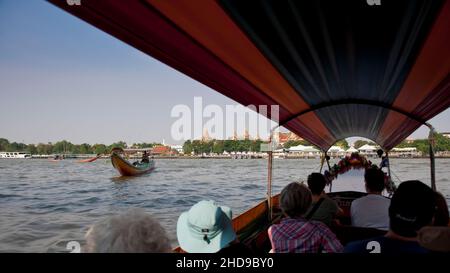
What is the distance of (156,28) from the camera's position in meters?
2.49

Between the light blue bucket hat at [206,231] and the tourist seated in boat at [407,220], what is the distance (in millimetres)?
700

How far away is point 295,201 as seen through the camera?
2.48 m

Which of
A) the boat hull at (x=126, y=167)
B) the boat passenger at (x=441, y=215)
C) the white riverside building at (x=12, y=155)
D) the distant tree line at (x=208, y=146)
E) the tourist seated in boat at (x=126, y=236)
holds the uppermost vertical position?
the distant tree line at (x=208, y=146)

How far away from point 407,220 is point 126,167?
36489 mm

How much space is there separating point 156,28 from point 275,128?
3824mm

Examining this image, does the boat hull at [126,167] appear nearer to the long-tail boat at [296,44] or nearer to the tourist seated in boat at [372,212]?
the long-tail boat at [296,44]

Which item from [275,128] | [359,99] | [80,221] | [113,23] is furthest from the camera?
[80,221]

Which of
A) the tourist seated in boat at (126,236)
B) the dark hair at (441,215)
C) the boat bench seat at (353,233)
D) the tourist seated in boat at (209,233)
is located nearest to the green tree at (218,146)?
the boat bench seat at (353,233)

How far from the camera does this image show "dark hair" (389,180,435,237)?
1716 millimetres

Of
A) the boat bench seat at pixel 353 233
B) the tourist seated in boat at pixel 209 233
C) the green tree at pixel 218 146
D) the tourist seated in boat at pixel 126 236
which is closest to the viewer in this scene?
the tourist seated in boat at pixel 126 236

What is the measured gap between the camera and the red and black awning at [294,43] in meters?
2.37

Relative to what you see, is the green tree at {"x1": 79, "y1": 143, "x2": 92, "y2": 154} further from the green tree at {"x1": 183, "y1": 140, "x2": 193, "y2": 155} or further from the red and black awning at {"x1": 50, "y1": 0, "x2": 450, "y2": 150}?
the red and black awning at {"x1": 50, "y1": 0, "x2": 450, "y2": 150}
